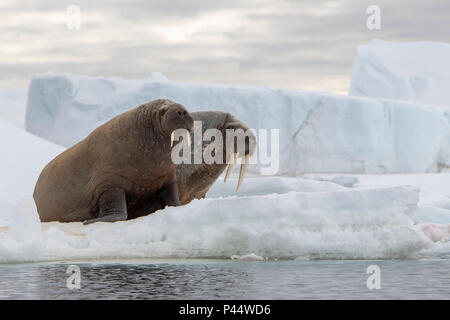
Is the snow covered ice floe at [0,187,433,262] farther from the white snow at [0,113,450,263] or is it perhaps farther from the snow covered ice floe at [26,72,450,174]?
the snow covered ice floe at [26,72,450,174]

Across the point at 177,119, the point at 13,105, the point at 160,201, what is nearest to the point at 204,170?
the point at 160,201

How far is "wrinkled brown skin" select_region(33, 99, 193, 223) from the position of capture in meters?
6.98

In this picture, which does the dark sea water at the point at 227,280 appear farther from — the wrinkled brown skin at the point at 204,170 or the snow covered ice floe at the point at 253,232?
the wrinkled brown skin at the point at 204,170

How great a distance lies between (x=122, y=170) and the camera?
23.0ft

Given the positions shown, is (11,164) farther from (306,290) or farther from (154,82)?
(154,82)

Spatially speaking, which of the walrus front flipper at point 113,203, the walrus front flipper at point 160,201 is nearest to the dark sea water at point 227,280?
the walrus front flipper at point 113,203

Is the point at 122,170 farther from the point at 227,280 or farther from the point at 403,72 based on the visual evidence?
the point at 403,72

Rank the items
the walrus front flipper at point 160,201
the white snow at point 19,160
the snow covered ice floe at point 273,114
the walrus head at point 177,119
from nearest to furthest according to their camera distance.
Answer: the walrus head at point 177,119
the walrus front flipper at point 160,201
the white snow at point 19,160
the snow covered ice floe at point 273,114

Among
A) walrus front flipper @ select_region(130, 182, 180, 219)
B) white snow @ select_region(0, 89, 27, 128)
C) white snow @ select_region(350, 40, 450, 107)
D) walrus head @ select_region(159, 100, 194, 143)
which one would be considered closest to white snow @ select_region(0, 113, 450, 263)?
walrus front flipper @ select_region(130, 182, 180, 219)

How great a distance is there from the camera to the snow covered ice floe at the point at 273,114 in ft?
79.8

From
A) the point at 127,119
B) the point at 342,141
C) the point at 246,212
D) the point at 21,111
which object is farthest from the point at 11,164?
the point at 21,111

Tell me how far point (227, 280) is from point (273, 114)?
64.9 ft

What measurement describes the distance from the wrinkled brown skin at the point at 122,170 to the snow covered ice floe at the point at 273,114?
16.8m

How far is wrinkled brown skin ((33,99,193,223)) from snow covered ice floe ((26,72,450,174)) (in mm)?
16823
